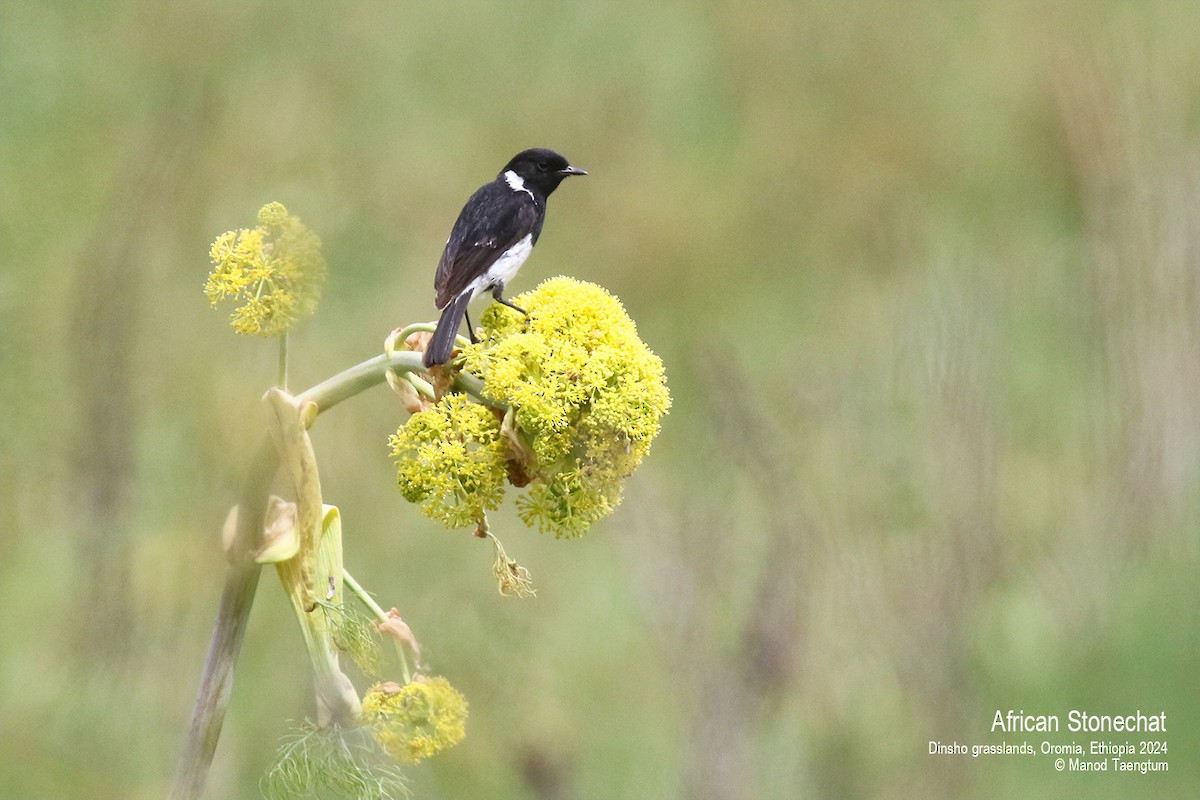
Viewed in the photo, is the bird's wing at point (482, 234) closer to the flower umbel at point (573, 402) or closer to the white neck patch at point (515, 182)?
the white neck patch at point (515, 182)

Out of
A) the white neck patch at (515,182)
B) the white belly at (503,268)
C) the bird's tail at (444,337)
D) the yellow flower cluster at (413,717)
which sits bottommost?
the yellow flower cluster at (413,717)

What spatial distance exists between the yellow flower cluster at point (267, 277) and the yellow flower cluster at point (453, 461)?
36cm

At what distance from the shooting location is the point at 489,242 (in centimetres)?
356

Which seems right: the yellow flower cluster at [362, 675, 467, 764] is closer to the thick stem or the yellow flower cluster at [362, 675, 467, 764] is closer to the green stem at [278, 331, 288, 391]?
the thick stem

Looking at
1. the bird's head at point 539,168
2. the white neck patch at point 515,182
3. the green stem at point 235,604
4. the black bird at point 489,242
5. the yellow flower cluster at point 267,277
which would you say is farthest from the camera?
the bird's head at point 539,168

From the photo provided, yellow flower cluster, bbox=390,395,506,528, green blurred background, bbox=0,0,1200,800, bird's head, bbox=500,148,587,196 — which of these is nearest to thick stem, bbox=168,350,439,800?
yellow flower cluster, bbox=390,395,506,528

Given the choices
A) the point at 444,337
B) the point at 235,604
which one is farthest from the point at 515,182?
the point at 235,604

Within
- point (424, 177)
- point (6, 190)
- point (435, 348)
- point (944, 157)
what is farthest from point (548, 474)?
point (944, 157)

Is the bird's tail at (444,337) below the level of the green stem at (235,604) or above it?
→ above

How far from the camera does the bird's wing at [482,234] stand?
3463 millimetres

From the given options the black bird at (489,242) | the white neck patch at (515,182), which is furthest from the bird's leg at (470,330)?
the white neck patch at (515,182)

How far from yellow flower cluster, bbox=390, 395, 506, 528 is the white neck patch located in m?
1.02

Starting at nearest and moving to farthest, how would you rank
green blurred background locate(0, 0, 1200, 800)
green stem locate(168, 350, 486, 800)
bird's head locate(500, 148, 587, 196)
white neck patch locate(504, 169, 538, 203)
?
green stem locate(168, 350, 486, 800) → white neck patch locate(504, 169, 538, 203) → bird's head locate(500, 148, 587, 196) → green blurred background locate(0, 0, 1200, 800)

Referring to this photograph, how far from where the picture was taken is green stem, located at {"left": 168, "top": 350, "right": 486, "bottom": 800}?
2.77m
